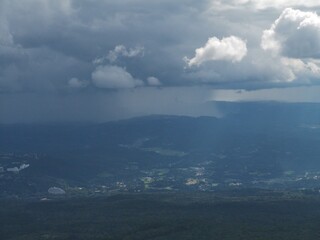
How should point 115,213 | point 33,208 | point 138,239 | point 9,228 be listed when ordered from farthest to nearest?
point 33,208
point 115,213
point 9,228
point 138,239

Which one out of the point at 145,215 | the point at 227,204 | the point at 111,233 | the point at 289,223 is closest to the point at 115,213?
the point at 145,215

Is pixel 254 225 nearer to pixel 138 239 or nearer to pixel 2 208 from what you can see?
pixel 138 239

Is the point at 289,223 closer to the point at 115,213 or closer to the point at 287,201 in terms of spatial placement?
the point at 287,201

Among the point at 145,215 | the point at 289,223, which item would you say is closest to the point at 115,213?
the point at 145,215

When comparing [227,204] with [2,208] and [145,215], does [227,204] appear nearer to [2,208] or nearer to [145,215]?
[145,215]

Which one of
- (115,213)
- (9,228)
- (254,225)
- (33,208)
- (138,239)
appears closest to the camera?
(138,239)

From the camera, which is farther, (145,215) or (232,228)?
(145,215)

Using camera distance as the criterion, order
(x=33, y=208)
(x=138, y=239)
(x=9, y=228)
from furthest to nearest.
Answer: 1. (x=33, y=208)
2. (x=9, y=228)
3. (x=138, y=239)

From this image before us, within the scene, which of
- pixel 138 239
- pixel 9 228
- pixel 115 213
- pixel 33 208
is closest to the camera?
pixel 138 239

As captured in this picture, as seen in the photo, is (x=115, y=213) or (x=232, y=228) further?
(x=115, y=213)
